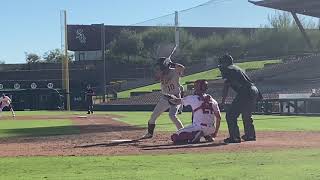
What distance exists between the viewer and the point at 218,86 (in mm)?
43219

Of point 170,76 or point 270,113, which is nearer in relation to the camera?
point 170,76

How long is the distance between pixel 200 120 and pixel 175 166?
4.34m

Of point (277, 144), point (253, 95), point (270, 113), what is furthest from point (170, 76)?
point (270, 113)

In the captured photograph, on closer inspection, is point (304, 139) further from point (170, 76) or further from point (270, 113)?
point (270, 113)

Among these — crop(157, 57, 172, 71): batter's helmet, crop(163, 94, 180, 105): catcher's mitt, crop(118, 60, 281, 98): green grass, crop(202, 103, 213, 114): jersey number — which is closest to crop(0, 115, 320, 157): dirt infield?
crop(202, 103, 213, 114): jersey number

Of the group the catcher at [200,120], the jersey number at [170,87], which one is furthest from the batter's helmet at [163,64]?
the catcher at [200,120]

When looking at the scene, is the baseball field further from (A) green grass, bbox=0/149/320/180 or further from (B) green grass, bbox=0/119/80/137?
(B) green grass, bbox=0/119/80/137

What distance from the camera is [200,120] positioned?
1337 cm

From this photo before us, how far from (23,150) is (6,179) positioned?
14.4 ft

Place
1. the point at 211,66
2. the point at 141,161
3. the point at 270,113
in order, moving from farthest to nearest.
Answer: the point at 211,66 < the point at 270,113 < the point at 141,161

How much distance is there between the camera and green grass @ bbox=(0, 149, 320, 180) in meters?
8.14

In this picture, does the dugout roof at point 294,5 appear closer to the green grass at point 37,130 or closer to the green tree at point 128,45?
the green grass at point 37,130

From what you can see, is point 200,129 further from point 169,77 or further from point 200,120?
point 169,77

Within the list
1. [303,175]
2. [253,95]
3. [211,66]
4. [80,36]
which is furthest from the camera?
[211,66]
